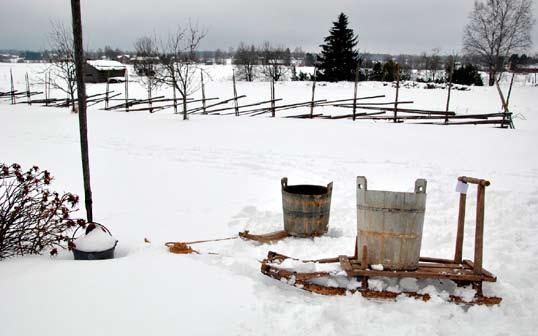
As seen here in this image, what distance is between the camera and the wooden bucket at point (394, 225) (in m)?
3.60

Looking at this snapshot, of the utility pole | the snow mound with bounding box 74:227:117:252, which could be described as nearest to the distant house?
the utility pole

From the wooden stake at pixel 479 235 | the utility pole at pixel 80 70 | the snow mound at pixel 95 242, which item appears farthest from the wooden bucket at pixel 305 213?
the utility pole at pixel 80 70

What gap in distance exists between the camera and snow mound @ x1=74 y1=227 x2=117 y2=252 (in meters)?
3.93

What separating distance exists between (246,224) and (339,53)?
32.4 metres

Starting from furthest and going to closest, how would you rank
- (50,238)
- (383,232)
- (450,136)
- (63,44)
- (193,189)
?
(63,44) → (450,136) → (193,189) → (50,238) → (383,232)

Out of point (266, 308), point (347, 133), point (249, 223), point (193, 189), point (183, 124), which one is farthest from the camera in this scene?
point (183, 124)

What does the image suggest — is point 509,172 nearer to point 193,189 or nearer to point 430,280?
point 430,280

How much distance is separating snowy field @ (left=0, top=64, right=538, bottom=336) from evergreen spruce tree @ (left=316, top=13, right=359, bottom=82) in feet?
73.7

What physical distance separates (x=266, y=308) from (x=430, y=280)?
5.25 feet

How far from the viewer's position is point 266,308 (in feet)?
10.9

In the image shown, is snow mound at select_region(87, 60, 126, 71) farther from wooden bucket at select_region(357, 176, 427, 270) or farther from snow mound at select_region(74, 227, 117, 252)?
wooden bucket at select_region(357, 176, 427, 270)

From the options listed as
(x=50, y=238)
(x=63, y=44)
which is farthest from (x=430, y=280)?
(x=63, y=44)

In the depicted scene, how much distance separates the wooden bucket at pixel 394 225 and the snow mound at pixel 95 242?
98.4 inches

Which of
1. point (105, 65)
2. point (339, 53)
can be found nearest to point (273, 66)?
point (339, 53)
